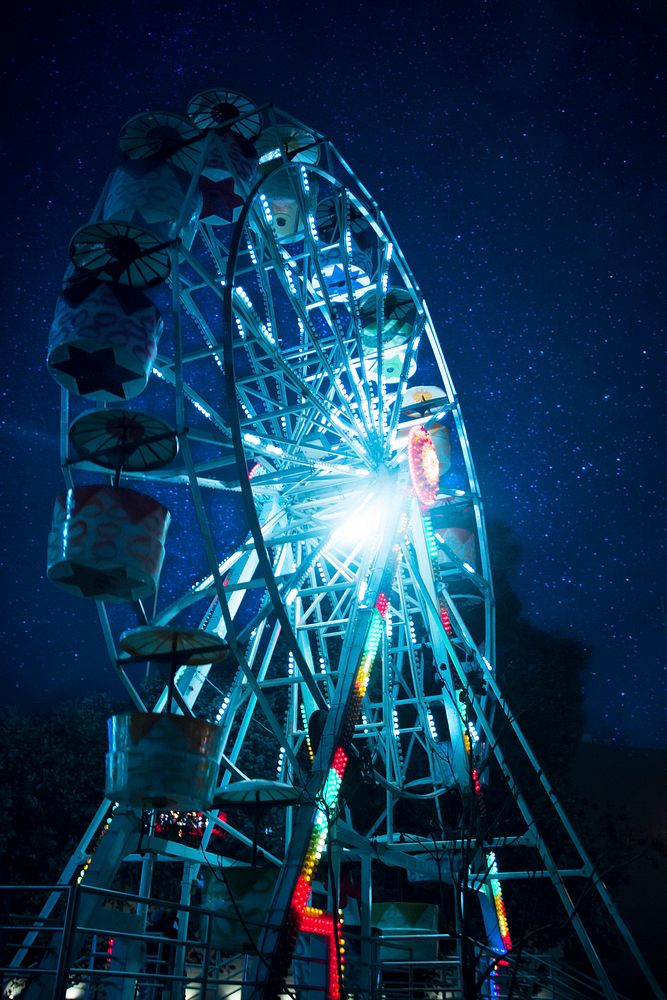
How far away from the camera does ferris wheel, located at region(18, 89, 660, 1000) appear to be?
22.6ft

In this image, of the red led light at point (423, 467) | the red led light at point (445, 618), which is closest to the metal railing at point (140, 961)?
the red led light at point (445, 618)

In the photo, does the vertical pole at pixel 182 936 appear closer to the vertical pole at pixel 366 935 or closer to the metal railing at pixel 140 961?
the metal railing at pixel 140 961

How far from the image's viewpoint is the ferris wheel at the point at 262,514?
6.90m

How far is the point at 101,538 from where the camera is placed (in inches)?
266

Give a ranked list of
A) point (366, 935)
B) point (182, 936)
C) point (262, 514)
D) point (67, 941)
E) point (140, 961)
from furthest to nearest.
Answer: point (262, 514) → point (366, 935) → point (182, 936) → point (140, 961) → point (67, 941)

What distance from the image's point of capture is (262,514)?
12.4 meters

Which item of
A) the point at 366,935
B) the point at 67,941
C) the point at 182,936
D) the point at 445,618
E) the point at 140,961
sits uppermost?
the point at 445,618

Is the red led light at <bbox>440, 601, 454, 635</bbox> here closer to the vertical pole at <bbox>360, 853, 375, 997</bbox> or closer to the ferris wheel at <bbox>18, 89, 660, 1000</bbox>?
the ferris wheel at <bbox>18, 89, 660, 1000</bbox>

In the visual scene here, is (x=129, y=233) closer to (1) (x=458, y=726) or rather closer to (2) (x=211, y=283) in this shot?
(2) (x=211, y=283)

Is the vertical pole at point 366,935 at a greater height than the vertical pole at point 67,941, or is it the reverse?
the vertical pole at point 67,941

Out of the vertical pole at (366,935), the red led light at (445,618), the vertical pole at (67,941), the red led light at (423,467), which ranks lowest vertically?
the vertical pole at (366,935)

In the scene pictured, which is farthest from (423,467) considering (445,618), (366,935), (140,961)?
(140,961)

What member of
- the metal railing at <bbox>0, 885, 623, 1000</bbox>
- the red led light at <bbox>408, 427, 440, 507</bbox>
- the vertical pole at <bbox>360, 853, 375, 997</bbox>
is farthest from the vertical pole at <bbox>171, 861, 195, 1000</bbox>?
the red led light at <bbox>408, 427, 440, 507</bbox>

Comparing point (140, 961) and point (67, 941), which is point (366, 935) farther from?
point (67, 941)
